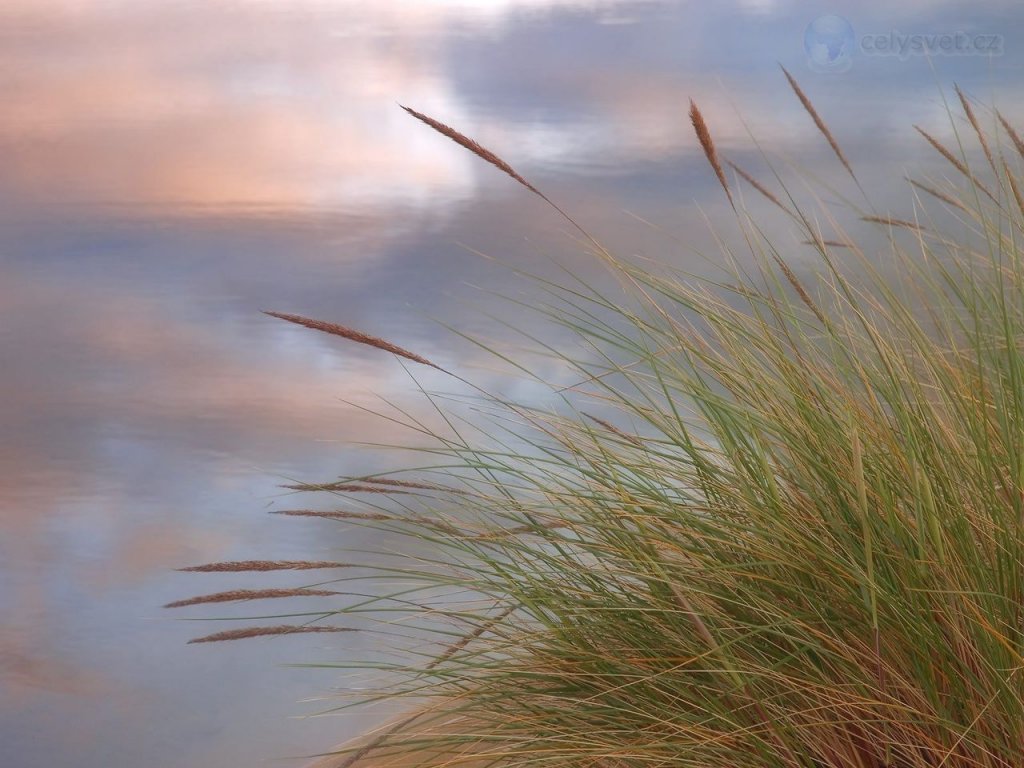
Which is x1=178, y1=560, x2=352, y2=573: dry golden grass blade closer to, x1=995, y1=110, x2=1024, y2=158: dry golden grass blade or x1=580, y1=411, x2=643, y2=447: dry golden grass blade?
x1=580, y1=411, x2=643, y2=447: dry golden grass blade

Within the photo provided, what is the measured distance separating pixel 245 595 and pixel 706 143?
0.57 m

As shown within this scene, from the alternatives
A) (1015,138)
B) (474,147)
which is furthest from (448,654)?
(1015,138)

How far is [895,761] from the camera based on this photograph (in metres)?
0.85

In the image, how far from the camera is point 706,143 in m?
0.98

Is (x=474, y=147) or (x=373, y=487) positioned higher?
(x=474, y=147)

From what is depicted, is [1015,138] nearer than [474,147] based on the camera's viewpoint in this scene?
No

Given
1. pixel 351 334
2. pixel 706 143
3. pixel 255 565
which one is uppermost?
pixel 706 143

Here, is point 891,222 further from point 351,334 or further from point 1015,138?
point 351,334

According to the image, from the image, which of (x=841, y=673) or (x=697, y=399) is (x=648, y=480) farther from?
(x=841, y=673)

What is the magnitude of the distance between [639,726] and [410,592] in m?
0.24

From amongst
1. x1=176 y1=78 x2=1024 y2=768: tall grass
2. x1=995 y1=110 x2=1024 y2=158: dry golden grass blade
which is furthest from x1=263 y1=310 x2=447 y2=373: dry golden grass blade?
x1=995 y1=110 x2=1024 y2=158: dry golden grass blade

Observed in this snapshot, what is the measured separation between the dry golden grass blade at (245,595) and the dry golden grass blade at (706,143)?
1.68ft

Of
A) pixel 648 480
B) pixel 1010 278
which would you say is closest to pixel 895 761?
pixel 648 480

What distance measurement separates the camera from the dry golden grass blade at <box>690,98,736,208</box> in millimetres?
971
